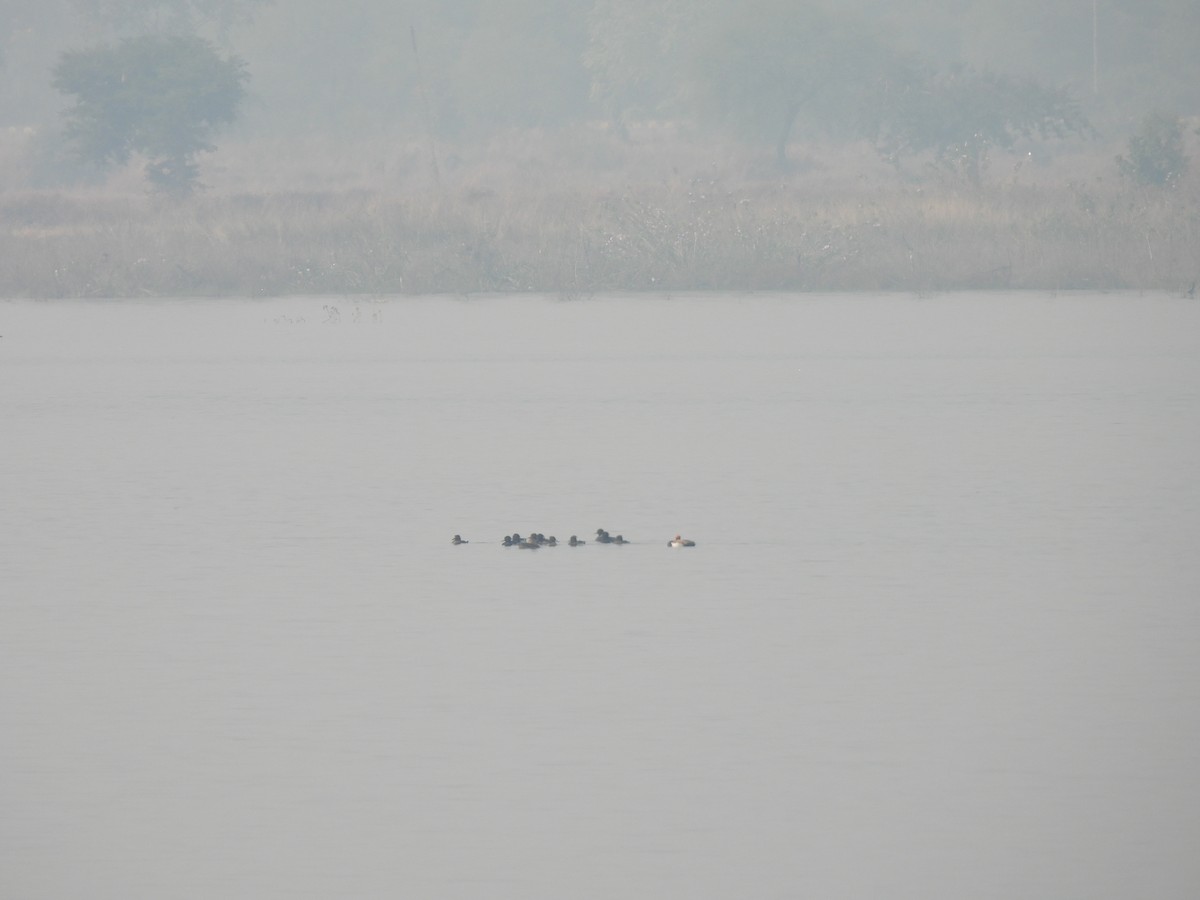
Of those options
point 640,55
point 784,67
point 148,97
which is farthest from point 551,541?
point 640,55

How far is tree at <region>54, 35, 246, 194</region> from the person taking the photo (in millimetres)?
46469

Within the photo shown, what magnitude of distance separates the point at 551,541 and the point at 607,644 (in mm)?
2779

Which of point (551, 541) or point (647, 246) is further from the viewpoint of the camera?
point (647, 246)

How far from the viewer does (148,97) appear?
46594 mm

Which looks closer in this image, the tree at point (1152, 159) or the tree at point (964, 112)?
the tree at point (1152, 159)

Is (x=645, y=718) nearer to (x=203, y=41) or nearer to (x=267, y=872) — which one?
(x=267, y=872)

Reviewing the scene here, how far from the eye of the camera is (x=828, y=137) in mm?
68875

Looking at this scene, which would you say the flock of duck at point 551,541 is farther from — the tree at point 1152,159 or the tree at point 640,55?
the tree at point 640,55

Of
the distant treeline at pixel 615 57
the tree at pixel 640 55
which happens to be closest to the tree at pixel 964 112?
the distant treeline at pixel 615 57

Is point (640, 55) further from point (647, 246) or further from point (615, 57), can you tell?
point (647, 246)

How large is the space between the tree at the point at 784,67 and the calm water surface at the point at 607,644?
39.4 meters

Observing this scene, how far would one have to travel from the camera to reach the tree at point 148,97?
46.5 m

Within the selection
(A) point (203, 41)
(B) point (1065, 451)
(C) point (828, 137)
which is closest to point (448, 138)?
(C) point (828, 137)

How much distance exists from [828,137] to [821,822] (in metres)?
62.9
